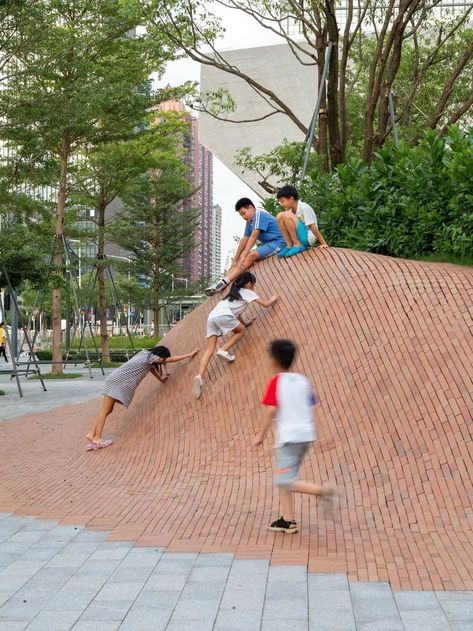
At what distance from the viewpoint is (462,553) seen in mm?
5824

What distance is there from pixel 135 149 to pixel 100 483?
24.0 metres

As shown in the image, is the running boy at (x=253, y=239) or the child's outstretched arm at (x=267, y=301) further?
the running boy at (x=253, y=239)

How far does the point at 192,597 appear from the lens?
4918 millimetres

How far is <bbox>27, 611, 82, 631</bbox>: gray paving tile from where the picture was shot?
4469 millimetres

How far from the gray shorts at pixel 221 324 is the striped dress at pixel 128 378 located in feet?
2.47

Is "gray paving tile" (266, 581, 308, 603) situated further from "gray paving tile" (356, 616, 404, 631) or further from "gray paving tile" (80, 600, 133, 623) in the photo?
"gray paving tile" (80, 600, 133, 623)

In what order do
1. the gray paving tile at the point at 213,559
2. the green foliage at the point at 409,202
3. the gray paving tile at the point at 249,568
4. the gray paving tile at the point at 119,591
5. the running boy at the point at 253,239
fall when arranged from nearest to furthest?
the gray paving tile at the point at 119,591 < the gray paving tile at the point at 249,568 < the gray paving tile at the point at 213,559 < the green foliage at the point at 409,202 < the running boy at the point at 253,239

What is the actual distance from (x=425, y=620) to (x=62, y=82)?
22111 mm

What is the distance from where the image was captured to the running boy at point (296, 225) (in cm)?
1098

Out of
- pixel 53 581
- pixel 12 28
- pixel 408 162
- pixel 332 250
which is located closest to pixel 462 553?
pixel 53 581

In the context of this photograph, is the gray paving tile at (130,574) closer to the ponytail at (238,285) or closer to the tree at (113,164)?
the ponytail at (238,285)

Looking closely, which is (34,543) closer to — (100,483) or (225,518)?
(225,518)

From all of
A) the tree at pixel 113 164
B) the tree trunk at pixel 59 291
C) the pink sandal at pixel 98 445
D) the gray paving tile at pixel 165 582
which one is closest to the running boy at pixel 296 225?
the pink sandal at pixel 98 445

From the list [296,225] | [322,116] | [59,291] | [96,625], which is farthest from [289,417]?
[59,291]
